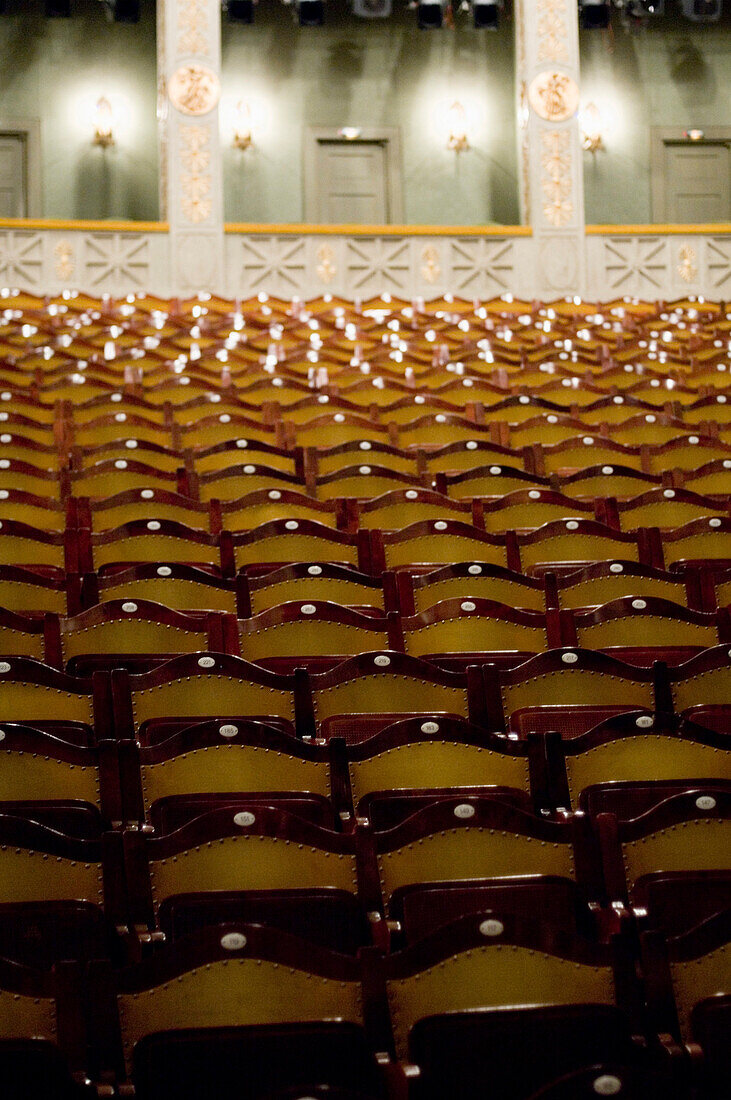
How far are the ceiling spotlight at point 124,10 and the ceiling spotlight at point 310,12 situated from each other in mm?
985

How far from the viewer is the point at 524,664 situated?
7.23 feet

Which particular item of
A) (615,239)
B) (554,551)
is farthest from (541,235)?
(554,551)

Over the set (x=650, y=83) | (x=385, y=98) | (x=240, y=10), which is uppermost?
(x=240, y=10)

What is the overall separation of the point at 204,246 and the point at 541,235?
5.99 ft

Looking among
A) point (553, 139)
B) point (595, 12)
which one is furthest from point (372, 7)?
point (553, 139)

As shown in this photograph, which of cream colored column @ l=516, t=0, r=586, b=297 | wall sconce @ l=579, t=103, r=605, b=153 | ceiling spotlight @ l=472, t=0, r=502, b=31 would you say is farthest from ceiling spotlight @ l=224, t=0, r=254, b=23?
wall sconce @ l=579, t=103, r=605, b=153

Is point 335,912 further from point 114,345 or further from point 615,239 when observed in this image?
point 615,239

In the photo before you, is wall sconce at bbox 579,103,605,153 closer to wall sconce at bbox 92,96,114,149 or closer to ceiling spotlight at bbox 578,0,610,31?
ceiling spotlight at bbox 578,0,610,31

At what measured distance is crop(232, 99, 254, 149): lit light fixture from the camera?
327 inches

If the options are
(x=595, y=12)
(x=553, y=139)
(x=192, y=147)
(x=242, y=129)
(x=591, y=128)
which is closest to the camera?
(x=192, y=147)

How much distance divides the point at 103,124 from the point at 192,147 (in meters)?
1.54

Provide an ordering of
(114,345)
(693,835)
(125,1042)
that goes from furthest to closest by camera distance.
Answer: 1. (114,345)
2. (693,835)
3. (125,1042)

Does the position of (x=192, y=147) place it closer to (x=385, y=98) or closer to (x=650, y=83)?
(x=385, y=98)

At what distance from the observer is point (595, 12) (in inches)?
304
